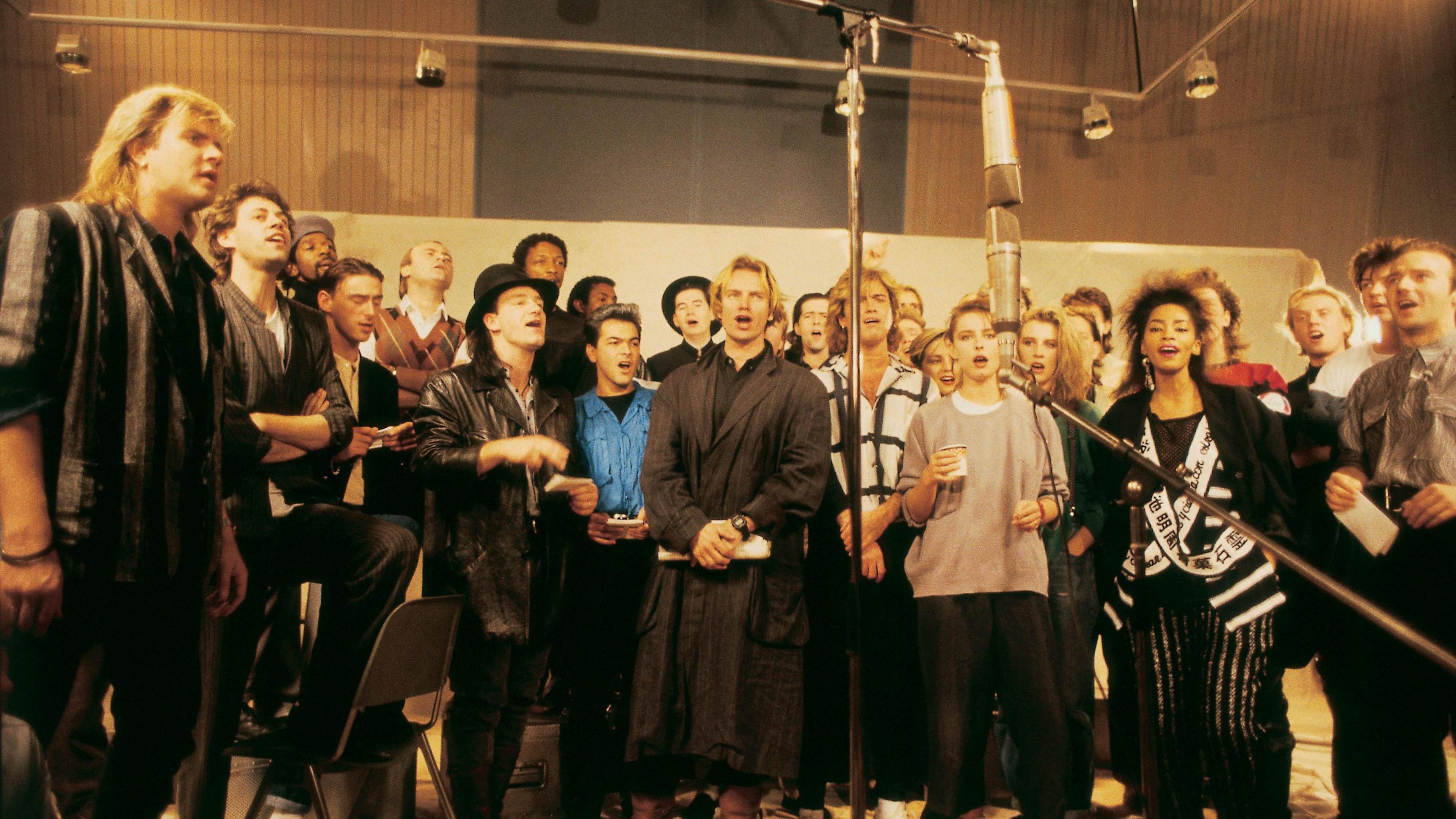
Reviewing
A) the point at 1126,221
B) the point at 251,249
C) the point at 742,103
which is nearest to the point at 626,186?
the point at 742,103

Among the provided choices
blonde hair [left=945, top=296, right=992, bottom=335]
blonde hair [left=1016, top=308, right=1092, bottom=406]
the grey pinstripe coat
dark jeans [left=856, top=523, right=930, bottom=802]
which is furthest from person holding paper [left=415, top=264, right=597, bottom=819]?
blonde hair [left=1016, top=308, right=1092, bottom=406]

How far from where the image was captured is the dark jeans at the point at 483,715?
2393mm

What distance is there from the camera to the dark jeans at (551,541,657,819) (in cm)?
Answer: 262

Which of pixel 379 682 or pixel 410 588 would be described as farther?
pixel 410 588

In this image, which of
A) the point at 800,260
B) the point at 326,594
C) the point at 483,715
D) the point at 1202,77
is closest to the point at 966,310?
the point at 800,260

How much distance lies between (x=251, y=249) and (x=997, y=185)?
202 cm

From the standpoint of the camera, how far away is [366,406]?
309cm

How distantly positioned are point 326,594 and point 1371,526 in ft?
9.32

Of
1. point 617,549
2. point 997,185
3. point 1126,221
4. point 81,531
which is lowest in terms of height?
point 617,549

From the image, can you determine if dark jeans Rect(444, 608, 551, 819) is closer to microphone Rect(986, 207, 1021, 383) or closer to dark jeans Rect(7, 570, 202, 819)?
dark jeans Rect(7, 570, 202, 819)

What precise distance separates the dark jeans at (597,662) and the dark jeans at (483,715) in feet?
0.59

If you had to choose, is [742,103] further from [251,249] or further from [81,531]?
[81,531]

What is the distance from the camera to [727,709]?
2352 mm

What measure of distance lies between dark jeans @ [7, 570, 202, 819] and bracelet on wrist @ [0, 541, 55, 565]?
2.9 inches
